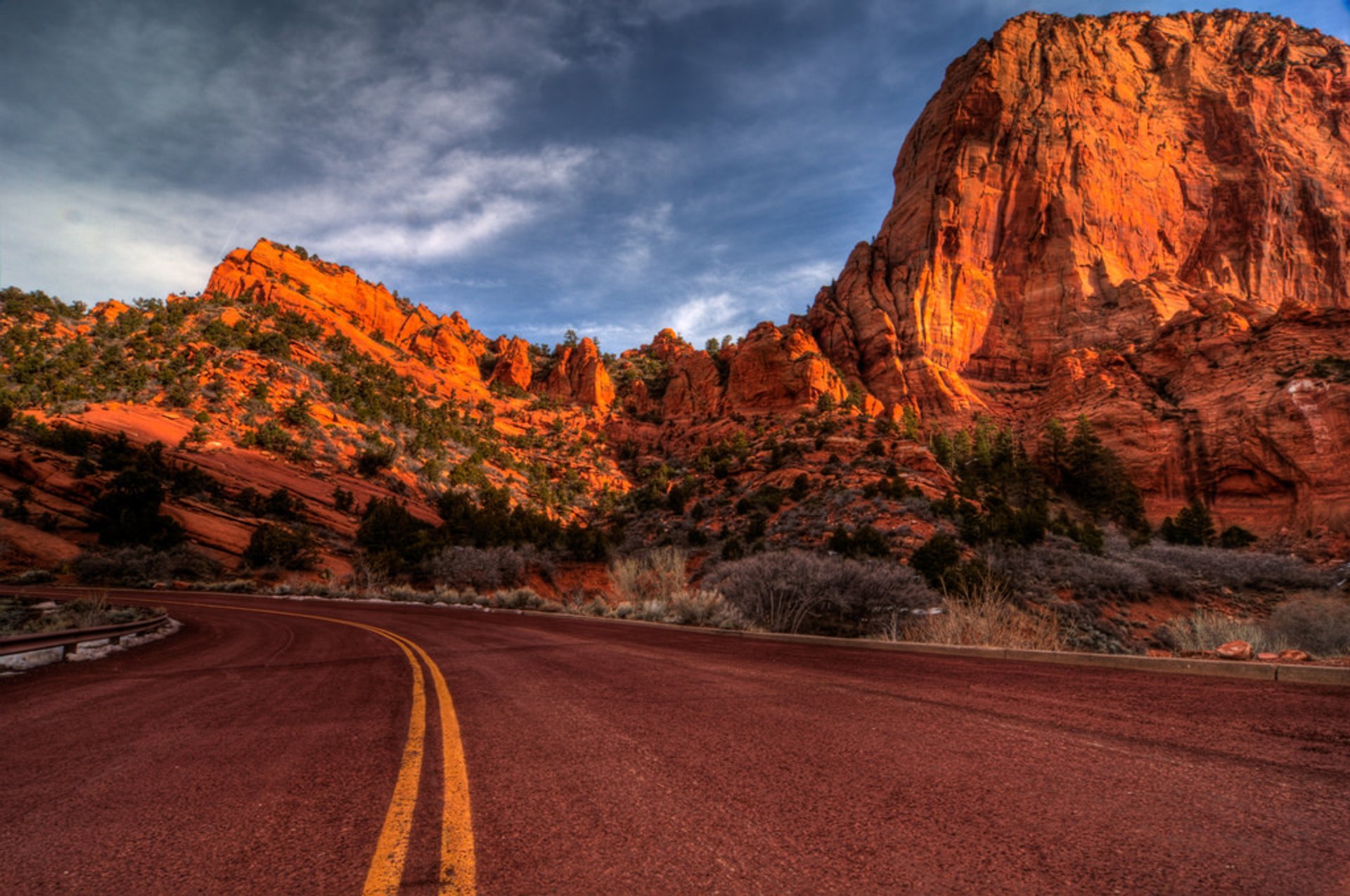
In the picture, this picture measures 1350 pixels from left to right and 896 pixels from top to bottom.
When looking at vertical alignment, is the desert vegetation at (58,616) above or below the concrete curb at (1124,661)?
below

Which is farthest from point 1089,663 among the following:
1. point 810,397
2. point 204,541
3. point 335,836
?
point 810,397

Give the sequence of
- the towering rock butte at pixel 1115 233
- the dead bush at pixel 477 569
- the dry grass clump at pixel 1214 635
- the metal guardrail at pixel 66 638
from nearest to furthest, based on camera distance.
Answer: the metal guardrail at pixel 66 638
the dry grass clump at pixel 1214 635
the dead bush at pixel 477 569
the towering rock butte at pixel 1115 233

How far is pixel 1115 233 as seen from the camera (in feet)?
242

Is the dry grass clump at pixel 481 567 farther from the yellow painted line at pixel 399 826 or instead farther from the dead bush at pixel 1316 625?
the dead bush at pixel 1316 625

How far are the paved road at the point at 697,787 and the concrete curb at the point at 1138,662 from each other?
0.31m

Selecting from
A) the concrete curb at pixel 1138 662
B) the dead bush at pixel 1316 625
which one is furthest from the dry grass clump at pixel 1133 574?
the concrete curb at pixel 1138 662

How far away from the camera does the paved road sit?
195 centimetres

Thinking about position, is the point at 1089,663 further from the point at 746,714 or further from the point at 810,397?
the point at 810,397

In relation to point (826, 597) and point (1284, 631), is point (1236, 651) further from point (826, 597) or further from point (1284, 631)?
point (1284, 631)

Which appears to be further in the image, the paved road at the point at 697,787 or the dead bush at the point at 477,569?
the dead bush at the point at 477,569

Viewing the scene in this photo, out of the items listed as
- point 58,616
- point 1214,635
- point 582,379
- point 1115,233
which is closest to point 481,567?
point 58,616

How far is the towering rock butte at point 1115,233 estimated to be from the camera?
59.6 m

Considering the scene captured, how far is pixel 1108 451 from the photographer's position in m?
56.0

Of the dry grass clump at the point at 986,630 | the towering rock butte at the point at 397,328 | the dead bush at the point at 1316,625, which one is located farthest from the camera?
the towering rock butte at the point at 397,328
